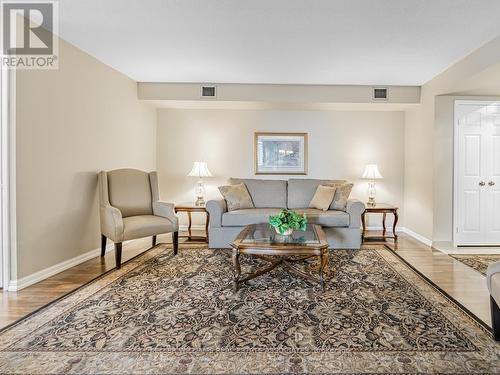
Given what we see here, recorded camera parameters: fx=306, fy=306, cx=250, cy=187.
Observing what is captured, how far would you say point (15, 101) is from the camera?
8.98 feet

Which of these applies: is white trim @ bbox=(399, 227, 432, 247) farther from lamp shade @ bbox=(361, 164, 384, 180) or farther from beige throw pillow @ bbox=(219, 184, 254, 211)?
beige throw pillow @ bbox=(219, 184, 254, 211)

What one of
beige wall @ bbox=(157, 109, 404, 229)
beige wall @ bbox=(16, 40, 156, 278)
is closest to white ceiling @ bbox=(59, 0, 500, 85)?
beige wall @ bbox=(16, 40, 156, 278)

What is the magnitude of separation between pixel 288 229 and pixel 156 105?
141 inches

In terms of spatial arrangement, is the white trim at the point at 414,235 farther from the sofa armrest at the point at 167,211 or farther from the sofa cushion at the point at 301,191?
the sofa armrest at the point at 167,211

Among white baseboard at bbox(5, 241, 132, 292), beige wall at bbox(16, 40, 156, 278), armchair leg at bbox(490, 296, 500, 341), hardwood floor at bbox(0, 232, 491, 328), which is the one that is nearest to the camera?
armchair leg at bbox(490, 296, 500, 341)

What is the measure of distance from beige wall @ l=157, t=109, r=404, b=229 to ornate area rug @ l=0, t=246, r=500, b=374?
109 inches

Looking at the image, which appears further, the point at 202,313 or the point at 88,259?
the point at 88,259

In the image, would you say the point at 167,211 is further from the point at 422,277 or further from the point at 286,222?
the point at 422,277

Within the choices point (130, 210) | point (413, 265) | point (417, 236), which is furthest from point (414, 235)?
point (130, 210)

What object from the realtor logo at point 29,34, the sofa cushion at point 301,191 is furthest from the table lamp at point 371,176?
the realtor logo at point 29,34

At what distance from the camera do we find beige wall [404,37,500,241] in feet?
11.6

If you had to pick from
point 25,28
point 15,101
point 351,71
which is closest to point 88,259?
point 15,101

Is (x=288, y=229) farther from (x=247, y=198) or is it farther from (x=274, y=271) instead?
(x=247, y=198)

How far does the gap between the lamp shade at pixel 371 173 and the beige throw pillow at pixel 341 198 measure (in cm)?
62
